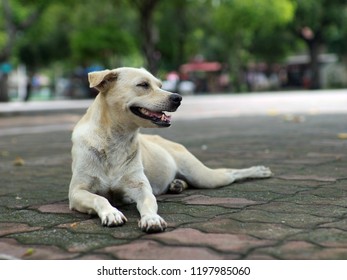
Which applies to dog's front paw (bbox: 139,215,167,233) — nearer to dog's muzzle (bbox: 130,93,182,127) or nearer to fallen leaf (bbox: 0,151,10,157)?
dog's muzzle (bbox: 130,93,182,127)

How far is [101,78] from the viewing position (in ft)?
14.1

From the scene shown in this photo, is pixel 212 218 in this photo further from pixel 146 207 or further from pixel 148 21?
pixel 148 21

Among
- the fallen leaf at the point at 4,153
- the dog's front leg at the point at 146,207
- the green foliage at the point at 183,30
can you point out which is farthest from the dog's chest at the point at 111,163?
the green foliage at the point at 183,30

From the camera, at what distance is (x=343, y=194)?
4.66m

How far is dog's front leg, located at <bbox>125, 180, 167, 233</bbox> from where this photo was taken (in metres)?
3.51

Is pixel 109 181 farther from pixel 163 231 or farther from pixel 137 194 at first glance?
pixel 163 231

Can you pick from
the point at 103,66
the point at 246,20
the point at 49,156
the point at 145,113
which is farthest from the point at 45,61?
the point at 145,113

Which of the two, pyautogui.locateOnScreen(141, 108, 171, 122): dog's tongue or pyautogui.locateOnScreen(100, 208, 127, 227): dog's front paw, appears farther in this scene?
pyautogui.locateOnScreen(141, 108, 171, 122): dog's tongue

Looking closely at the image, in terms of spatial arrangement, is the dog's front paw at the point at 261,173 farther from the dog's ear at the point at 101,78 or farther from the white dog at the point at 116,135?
the dog's ear at the point at 101,78

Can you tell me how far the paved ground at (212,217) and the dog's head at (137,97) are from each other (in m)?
0.70

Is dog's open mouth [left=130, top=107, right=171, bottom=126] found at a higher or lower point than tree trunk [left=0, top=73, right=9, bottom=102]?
higher

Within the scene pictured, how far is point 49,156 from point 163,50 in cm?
3893

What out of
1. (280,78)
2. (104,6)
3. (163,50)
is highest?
(104,6)

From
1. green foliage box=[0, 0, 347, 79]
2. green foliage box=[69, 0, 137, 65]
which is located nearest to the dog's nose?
green foliage box=[0, 0, 347, 79]
